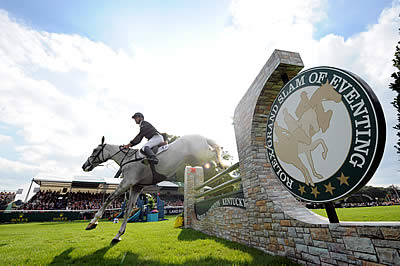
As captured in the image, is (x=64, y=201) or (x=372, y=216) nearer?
(x=372, y=216)

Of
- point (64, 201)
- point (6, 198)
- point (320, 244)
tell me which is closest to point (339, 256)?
point (320, 244)

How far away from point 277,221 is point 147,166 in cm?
344

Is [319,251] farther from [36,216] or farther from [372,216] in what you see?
[36,216]

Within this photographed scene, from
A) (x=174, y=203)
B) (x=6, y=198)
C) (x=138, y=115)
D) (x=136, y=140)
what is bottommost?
(x=174, y=203)

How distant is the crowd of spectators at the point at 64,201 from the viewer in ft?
73.8

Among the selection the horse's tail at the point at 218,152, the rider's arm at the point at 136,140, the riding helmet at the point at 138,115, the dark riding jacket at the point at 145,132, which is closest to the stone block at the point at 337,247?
the horse's tail at the point at 218,152

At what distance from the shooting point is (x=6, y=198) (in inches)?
985

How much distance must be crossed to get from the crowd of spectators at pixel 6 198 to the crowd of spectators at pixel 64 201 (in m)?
3.12

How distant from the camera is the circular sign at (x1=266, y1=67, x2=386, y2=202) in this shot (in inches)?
73.3

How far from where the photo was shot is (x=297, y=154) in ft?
8.86

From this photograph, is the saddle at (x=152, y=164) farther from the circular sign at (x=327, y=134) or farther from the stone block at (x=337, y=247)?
the stone block at (x=337, y=247)

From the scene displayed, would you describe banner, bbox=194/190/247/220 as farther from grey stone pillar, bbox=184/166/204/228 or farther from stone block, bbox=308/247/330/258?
stone block, bbox=308/247/330/258

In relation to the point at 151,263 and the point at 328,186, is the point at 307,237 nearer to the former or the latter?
the point at 328,186

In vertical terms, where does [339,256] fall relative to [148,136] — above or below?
below
